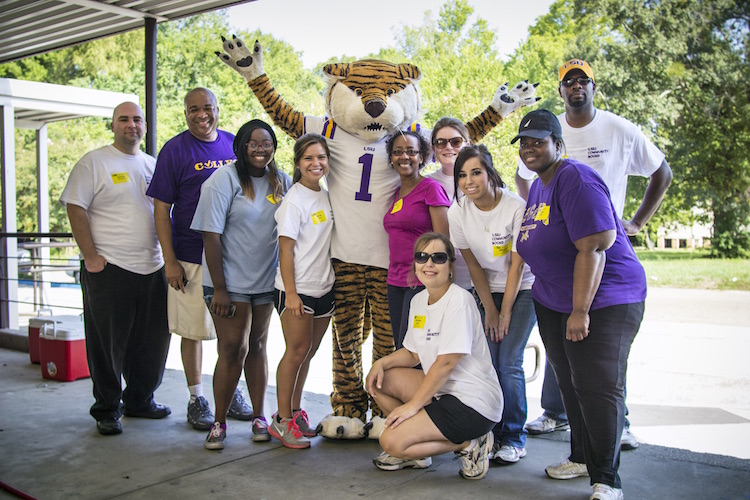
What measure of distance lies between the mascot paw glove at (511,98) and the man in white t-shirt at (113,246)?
1.91 metres

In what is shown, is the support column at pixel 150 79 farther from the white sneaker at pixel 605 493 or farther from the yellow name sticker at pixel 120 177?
the white sneaker at pixel 605 493

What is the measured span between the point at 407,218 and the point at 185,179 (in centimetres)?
120

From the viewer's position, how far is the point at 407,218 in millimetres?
3270

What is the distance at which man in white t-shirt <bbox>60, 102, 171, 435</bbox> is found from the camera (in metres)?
3.67

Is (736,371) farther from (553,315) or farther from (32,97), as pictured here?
(32,97)

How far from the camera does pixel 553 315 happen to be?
2822 millimetres

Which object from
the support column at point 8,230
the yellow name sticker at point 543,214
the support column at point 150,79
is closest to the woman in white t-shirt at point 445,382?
the yellow name sticker at point 543,214

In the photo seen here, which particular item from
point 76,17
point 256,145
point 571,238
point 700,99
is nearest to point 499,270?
point 571,238

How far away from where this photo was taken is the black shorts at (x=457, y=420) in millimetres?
2914

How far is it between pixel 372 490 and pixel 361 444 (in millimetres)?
635

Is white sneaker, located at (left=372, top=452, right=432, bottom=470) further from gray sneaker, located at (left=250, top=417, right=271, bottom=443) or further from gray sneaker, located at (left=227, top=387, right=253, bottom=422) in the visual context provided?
gray sneaker, located at (left=227, top=387, right=253, bottom=422)

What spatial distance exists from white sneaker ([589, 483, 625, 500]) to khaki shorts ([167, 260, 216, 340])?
2038mm

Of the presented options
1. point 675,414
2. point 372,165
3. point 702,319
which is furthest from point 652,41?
point 372,165

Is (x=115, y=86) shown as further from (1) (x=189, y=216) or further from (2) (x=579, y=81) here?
(2) (x=579, y=81)
